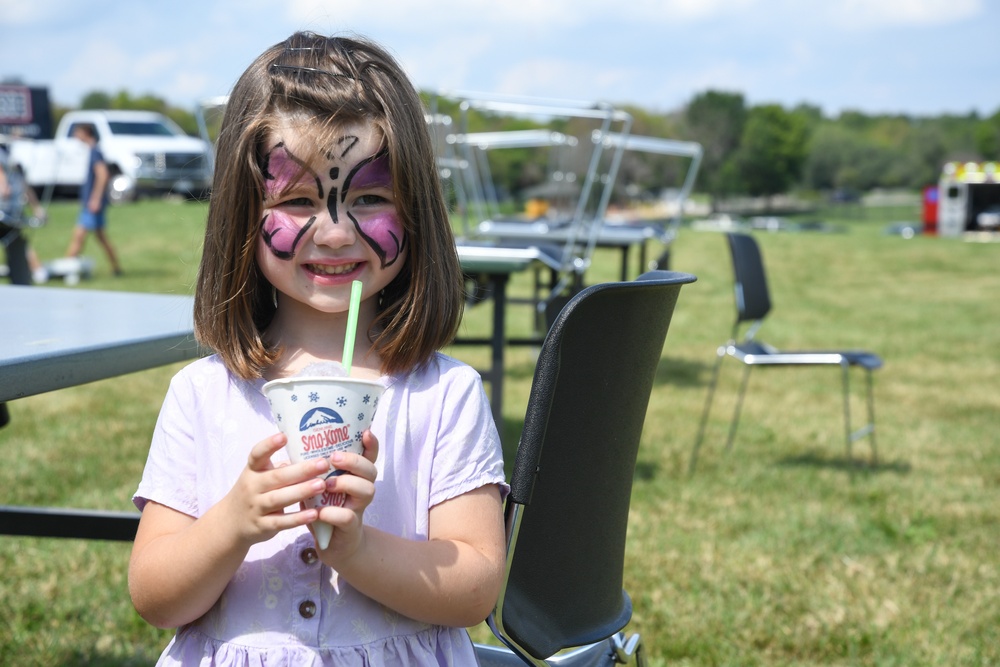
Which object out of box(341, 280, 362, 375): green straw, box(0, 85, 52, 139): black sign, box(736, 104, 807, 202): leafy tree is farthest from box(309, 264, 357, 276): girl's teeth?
box(736, 104, 807, 202): leafy tree

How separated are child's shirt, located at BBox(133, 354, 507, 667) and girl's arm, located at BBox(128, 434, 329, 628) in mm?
45

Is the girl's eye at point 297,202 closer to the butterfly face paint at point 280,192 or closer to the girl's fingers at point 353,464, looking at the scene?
the butterfly face paint at point 280,192

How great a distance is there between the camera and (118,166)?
2170 centimetres

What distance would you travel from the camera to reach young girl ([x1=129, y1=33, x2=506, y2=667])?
1206 mm

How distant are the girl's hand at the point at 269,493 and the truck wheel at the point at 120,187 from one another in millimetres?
21948

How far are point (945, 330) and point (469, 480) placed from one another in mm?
10124

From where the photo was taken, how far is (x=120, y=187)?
21859 mm

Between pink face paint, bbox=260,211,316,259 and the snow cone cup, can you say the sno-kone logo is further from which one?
pink face paint, bbox=260,211,316,259

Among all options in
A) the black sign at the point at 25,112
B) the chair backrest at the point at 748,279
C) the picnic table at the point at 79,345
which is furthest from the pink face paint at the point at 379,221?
the black sign at the point at 25,112

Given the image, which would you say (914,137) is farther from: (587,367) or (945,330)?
(587,367)

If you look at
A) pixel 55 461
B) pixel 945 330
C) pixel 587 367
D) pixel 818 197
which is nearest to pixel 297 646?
pixel 587 367

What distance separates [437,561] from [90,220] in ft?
37.4

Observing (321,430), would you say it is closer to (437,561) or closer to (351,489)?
(351,489)

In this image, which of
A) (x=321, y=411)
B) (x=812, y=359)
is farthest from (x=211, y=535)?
(x=812, y=359)
